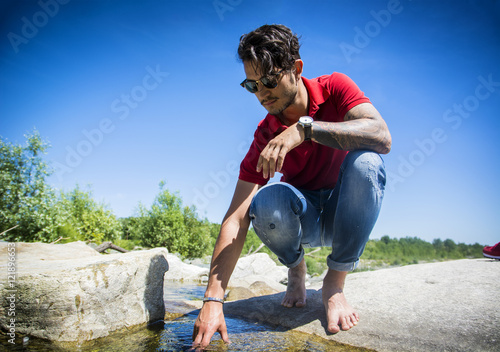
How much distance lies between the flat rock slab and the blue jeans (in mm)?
361

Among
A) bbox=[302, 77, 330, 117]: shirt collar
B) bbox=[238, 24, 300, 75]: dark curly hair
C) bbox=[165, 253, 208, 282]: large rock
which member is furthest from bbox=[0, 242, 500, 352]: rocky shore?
bbox=[165, 253, 208, 282]: large rock

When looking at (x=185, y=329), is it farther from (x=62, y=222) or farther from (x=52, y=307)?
(x=62, y=222)

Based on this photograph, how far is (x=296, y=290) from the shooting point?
2244mm

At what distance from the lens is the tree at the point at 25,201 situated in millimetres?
9375

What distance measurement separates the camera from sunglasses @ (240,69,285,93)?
79.3 inches

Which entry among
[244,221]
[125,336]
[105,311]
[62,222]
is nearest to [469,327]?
[244,221]

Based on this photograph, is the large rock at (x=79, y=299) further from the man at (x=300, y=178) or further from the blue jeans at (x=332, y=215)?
the blue jeans at (x=332, y=215)

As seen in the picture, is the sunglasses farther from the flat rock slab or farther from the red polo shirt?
the flat rock slab

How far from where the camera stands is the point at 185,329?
1.80 m

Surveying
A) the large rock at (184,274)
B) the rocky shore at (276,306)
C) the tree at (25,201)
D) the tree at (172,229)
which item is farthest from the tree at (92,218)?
the rocky shore at (276,306)

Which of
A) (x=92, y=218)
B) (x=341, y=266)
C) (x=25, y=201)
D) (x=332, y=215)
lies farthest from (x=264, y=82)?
(x=92, y=218)

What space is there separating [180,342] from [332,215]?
1337 millimetres

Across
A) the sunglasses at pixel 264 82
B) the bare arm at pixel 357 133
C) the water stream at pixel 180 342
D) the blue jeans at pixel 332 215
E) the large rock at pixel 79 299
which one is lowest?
the water stream at pixel 180 342

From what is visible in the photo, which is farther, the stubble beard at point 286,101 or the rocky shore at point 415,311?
the stubble beard at point 286,101
